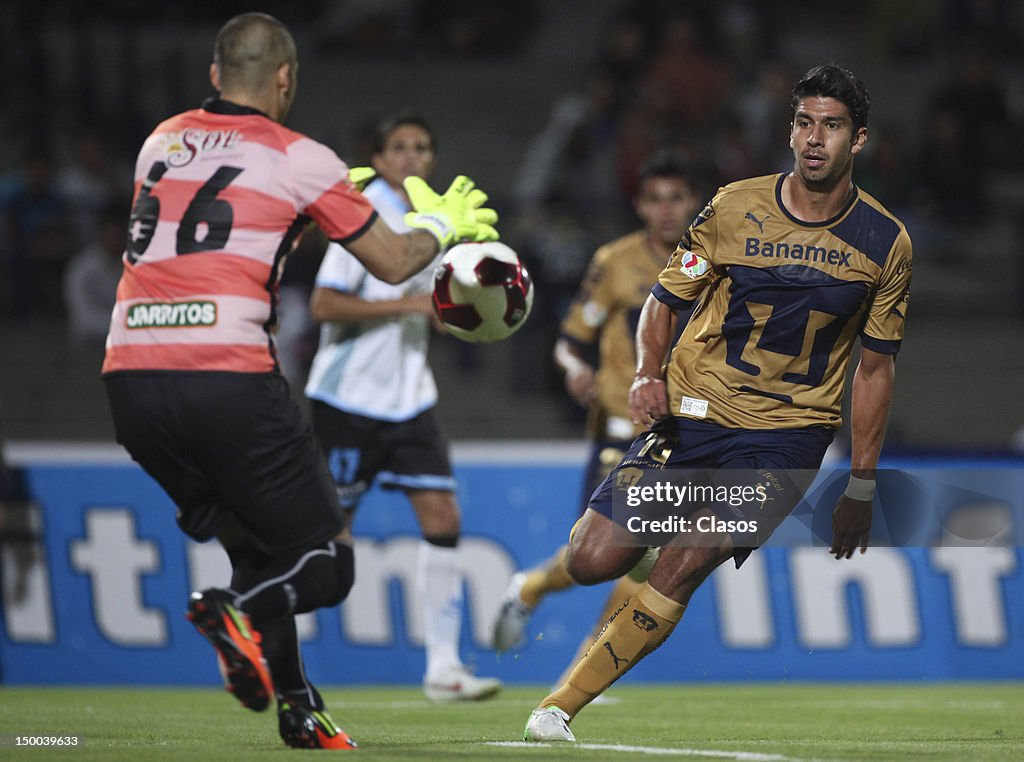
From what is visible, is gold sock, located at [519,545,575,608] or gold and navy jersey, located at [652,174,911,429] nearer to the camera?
gold and navy jersey, located at [652,174,911,429]

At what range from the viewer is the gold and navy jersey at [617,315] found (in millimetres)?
8195

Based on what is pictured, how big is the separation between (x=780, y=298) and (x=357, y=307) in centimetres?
270

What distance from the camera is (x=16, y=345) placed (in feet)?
40.2

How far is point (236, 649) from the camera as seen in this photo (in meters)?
4.68

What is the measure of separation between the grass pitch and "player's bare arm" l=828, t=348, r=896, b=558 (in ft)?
2.34

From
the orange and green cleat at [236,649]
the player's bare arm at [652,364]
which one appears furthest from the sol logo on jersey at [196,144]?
the player's bare arm at [652,364]

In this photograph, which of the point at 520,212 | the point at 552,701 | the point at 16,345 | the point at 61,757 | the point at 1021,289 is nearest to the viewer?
the point at 61,757

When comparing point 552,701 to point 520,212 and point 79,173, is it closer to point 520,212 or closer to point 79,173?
point 520,212

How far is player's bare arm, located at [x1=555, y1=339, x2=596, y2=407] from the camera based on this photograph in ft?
26.9

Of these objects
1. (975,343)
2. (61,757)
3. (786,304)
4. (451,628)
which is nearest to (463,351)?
(975,343)

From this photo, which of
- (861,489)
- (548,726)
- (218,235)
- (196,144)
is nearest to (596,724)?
(548,726)

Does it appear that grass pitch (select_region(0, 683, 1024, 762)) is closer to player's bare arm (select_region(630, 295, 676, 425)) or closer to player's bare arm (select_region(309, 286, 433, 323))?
player's bare arm (select_region(630, 295, 676, 425))

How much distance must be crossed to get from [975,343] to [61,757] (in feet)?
34.6

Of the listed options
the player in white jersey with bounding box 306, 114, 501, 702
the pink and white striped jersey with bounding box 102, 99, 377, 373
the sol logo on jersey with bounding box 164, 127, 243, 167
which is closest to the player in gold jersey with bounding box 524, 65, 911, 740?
the pink and white striped jersey with bounding box 102, 99, 377, 373
